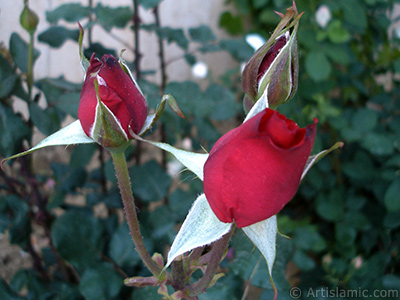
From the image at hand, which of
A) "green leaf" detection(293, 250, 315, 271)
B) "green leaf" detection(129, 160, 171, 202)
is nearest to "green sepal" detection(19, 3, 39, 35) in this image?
"green leaf" detection(129, 160, 171, 202)

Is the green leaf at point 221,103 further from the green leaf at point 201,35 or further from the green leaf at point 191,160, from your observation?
the green leaf at point 191,160

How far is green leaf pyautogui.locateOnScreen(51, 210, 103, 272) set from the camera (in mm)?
695

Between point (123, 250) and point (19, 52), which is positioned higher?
point (19, 52)

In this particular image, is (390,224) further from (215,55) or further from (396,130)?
(215,55)

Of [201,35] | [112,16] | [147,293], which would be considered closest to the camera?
[147,293]

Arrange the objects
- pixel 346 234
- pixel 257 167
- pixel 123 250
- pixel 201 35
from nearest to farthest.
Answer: pixel 257 167 < pixel 123 250 < pixel 201 35 < pixel 346 234

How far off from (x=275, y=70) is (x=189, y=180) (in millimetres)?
611

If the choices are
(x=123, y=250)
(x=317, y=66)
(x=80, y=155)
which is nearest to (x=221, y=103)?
(x=317, y=66)

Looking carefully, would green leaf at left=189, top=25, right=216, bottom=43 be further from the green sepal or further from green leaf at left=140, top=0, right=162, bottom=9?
the green sepal

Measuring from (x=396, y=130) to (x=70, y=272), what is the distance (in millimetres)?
942

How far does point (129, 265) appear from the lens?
2.39 feet

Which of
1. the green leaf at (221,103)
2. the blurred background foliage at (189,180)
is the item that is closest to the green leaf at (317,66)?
the blurred background foliage at (189,180)

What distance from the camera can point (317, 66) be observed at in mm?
1145

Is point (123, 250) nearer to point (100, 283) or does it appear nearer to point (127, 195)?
point (100, 283)
